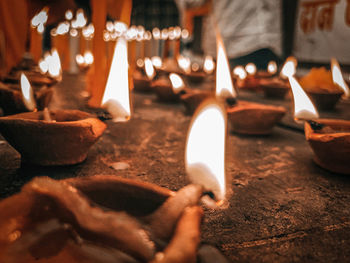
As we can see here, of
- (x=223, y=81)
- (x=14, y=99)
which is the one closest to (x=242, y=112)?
(x=223, y=81)

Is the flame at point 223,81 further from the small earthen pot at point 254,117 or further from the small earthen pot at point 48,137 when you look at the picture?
Answer: the small earthen pot at point 48,137

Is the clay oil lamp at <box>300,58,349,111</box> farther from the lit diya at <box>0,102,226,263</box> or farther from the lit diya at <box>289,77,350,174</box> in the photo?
the lit diya at <box>0,102,226,263</box>

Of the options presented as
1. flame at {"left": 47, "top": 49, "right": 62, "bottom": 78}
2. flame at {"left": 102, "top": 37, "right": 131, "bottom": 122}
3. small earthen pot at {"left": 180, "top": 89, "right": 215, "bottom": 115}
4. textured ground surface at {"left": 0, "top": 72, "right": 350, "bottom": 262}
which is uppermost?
flame at {"left": 47, "top": 49, "right": 62, "bottom": 78}

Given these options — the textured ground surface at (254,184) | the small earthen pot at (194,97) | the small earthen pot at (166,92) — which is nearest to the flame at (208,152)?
the textured ground surface at (254,184)

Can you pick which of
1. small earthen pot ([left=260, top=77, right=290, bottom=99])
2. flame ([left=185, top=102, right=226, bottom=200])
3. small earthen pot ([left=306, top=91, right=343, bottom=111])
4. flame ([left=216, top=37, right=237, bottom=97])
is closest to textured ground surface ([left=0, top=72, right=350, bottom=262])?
flame ([left=185, top=102, right=226, bottom=200])

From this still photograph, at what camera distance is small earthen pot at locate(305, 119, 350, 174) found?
4.35ft

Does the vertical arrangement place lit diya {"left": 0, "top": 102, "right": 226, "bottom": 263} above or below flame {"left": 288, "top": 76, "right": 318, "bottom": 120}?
below

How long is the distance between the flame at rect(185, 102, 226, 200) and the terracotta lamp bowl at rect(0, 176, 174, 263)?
101 mm

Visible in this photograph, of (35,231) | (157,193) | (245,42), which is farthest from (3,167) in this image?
(245,42)

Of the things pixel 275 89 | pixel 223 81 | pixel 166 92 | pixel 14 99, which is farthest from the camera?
pixel 275 89

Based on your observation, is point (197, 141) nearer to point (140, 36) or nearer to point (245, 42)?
point (245, 42)

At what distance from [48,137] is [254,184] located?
36.5 inches

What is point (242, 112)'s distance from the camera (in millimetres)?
2008

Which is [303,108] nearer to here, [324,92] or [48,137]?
[48,137]
